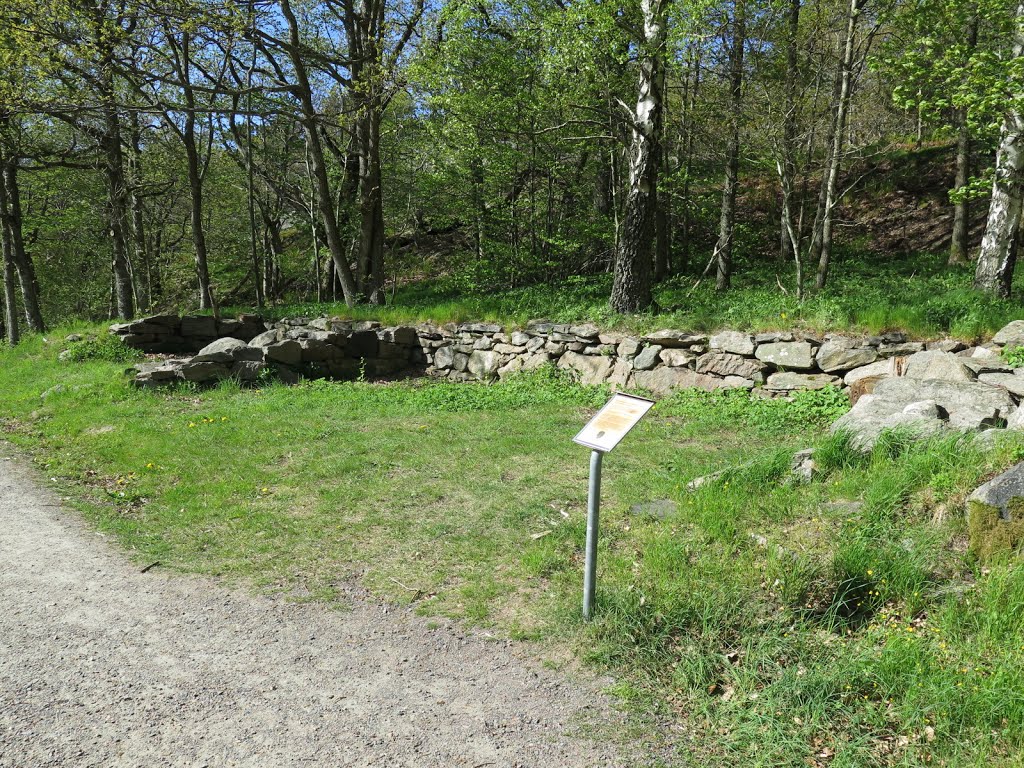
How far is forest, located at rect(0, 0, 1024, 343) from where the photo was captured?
9.19 metres

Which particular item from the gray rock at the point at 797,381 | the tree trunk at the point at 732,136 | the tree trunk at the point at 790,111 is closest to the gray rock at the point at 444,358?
the tree trunk at the point at 732,136

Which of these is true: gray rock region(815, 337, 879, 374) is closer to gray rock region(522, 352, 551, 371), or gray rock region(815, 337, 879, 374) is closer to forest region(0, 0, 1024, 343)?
forest region(0, 0, 1024, 343)

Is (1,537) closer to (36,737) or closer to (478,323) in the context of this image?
(36,737)

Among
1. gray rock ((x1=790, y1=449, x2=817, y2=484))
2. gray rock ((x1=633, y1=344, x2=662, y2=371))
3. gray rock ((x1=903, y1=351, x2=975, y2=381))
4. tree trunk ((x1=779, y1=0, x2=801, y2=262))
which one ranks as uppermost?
tree trunk ((x1=779, y1=0, x2=801, y2=262))

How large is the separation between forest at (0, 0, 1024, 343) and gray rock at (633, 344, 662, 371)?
3.81 feet

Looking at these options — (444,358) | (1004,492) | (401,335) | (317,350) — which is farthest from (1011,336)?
(317,350)

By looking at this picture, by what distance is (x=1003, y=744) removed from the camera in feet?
8.02

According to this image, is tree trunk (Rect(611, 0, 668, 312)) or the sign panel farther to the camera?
tree trunk (Rect(611, 0, 668, 312))

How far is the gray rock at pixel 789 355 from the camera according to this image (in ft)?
25.3

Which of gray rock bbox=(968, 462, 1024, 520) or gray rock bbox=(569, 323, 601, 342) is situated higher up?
gray rock bbox=(569, 323, 601, 342)

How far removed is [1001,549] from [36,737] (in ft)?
14.9

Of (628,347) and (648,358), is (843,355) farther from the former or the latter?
(628,347)

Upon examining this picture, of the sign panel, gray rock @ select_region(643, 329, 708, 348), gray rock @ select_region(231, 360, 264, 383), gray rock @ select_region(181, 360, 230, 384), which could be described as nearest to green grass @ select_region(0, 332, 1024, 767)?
the sign panel

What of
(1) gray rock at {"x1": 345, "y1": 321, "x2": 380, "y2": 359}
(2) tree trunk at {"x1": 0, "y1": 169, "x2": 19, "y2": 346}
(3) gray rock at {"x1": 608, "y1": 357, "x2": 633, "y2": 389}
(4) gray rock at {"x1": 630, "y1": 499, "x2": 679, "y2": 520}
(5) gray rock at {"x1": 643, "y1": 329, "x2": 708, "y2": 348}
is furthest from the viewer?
(2) tree trunk at {"x1": 0, "y1": 169, "x2": 19, "y2": 346}
